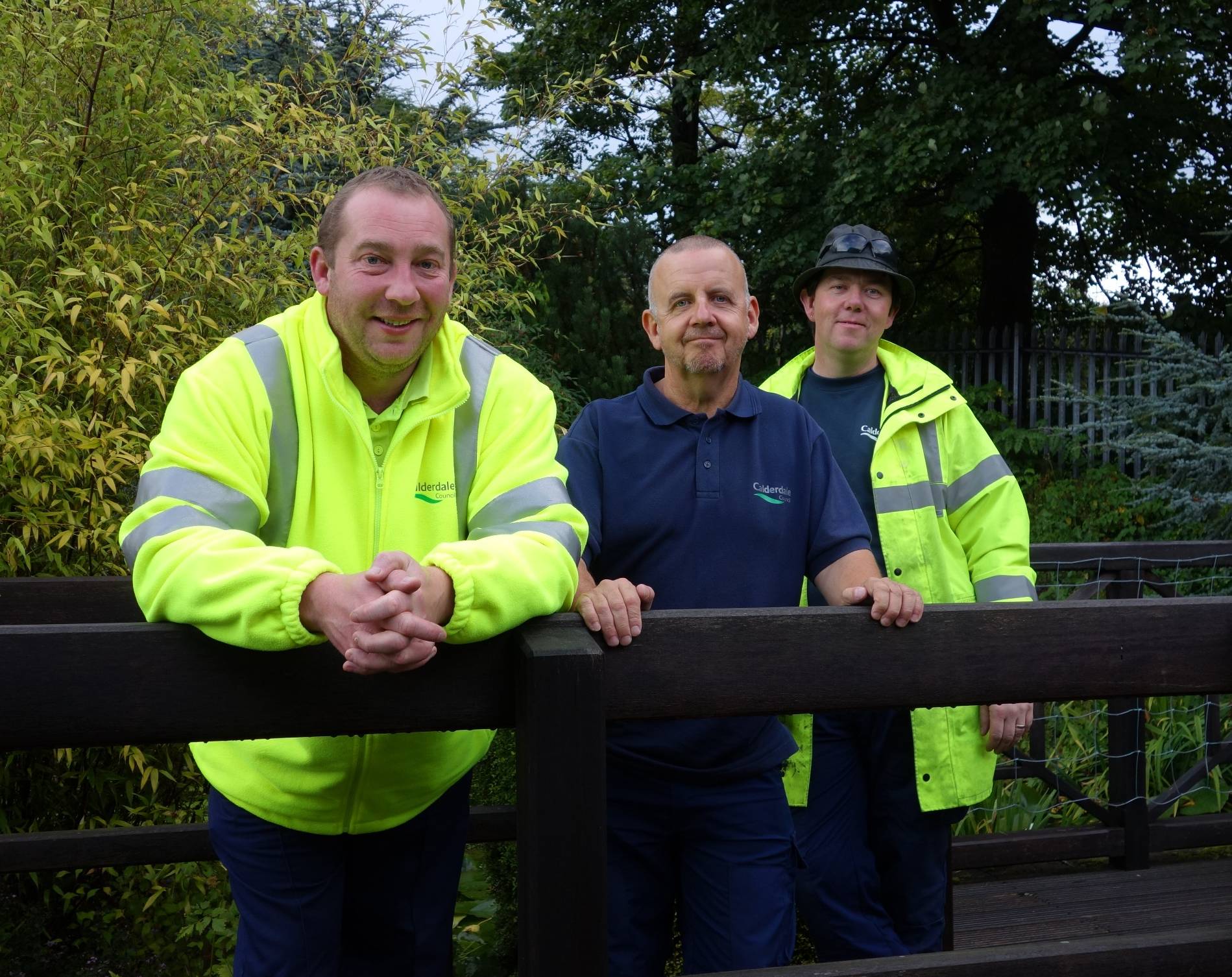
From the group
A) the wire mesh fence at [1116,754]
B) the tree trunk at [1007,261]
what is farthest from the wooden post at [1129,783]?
the tree trunk at [1007,261]

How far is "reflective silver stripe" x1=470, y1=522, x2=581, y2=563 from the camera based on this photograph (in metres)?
1.82

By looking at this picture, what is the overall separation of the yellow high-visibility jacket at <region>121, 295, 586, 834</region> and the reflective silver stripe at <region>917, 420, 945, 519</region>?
1284mm

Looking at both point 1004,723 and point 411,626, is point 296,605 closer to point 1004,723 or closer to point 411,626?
point 411,626

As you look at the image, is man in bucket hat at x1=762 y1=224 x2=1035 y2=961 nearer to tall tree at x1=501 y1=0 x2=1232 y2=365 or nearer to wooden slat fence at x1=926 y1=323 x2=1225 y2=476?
tall tree at x1=501 y1=0 x2=1232 y2=365

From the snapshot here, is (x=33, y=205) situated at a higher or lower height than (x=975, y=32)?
lower

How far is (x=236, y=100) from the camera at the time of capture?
421 centimetres

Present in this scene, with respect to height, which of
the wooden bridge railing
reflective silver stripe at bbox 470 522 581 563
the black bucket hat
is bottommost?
the wooden bridge railing

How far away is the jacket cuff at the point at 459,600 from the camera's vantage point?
5.27 ft

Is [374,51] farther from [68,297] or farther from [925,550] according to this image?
[925,550]

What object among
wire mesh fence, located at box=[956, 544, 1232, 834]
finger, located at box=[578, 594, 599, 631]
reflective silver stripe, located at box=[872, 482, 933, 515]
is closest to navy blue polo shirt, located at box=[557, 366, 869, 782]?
reflective silver stripe, located at box=[872, 482, 933, 515]

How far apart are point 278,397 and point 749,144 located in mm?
15637

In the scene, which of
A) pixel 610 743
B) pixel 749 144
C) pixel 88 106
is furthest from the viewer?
pixel 749 144

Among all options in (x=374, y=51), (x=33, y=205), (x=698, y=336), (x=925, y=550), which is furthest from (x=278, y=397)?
(x=374, y=51)

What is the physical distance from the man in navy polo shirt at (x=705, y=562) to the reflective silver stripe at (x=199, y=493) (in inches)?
31.5
